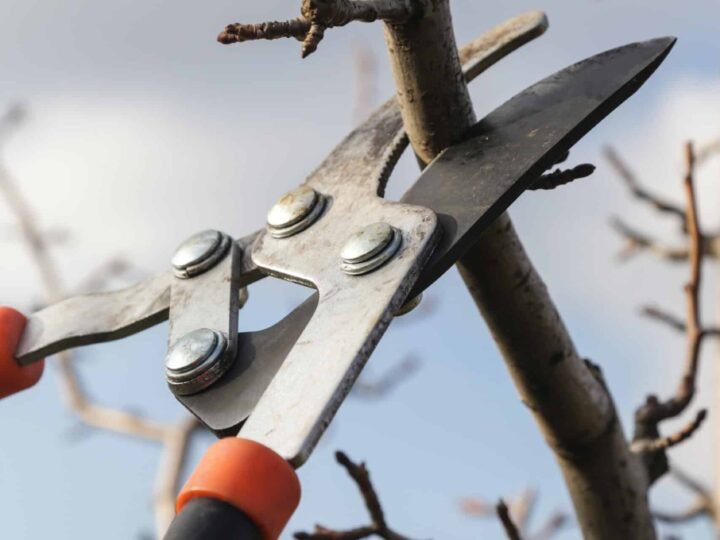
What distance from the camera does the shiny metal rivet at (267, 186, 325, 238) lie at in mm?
2041

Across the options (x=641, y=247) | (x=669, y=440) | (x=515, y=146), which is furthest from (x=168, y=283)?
(x=641, y=247)

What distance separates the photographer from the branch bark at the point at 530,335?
188 centimetres

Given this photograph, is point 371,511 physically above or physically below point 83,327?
below

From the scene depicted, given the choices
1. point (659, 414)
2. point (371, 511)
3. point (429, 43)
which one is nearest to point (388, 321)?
point (429, 43)

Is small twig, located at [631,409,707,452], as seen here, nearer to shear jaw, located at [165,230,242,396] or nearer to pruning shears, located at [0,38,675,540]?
pruning shears, located at [0,38,675,540]

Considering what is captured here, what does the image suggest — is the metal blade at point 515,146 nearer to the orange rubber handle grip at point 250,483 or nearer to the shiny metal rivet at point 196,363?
the shiny metal rivet at point 196,363

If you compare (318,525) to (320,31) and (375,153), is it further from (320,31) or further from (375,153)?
(320,31)

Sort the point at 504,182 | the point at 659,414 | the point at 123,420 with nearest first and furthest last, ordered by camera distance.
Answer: the point at 504,182
the point at 659,414
the point at 123,420

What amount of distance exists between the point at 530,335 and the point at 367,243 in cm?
38

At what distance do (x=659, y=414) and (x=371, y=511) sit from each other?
66cm

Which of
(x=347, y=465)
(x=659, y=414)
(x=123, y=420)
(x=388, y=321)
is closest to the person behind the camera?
(x=388, y=321)

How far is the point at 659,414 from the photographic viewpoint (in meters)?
2.60

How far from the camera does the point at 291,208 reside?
2061 mm

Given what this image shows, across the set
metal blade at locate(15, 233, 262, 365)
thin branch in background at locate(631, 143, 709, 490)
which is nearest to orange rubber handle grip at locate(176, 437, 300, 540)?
metal blade at locate(15, 233, 262, 365)
